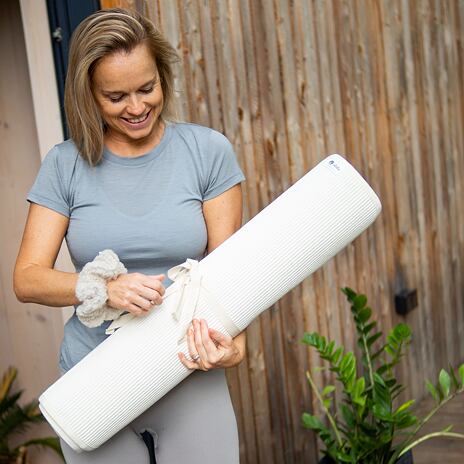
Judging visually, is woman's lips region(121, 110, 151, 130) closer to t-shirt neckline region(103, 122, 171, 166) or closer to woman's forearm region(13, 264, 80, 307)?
t-shirt neckline region(103, 122, 171, 166)

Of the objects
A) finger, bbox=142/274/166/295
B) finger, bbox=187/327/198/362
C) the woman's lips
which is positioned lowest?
finger, bbox=187/327/198/362

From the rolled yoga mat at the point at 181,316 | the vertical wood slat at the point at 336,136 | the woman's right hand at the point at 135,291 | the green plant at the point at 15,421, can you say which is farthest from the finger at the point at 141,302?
the green plant at the point at 15,421

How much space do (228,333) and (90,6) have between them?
1.15 meters

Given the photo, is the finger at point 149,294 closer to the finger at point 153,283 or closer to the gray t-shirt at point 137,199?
the finger at point 153,283

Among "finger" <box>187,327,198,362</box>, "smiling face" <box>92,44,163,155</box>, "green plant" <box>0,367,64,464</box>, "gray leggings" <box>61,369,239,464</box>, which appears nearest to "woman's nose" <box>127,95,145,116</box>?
"smiling face" <box>92,44,163,155</box>

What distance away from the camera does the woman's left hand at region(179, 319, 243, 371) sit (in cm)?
195

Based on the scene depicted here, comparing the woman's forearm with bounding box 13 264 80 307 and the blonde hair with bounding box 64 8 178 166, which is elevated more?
the blonde hair with bounding box 64 8 178 166

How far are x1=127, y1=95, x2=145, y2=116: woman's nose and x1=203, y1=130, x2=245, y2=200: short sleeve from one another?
182 millimetres

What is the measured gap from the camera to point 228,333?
201 cm

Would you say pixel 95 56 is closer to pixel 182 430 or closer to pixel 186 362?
pixel 186 362

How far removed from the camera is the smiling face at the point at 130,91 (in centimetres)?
197

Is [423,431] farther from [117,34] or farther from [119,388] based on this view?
[117,34]

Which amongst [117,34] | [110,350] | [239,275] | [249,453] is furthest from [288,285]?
[249,453]

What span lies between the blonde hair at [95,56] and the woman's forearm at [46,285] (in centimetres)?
25
